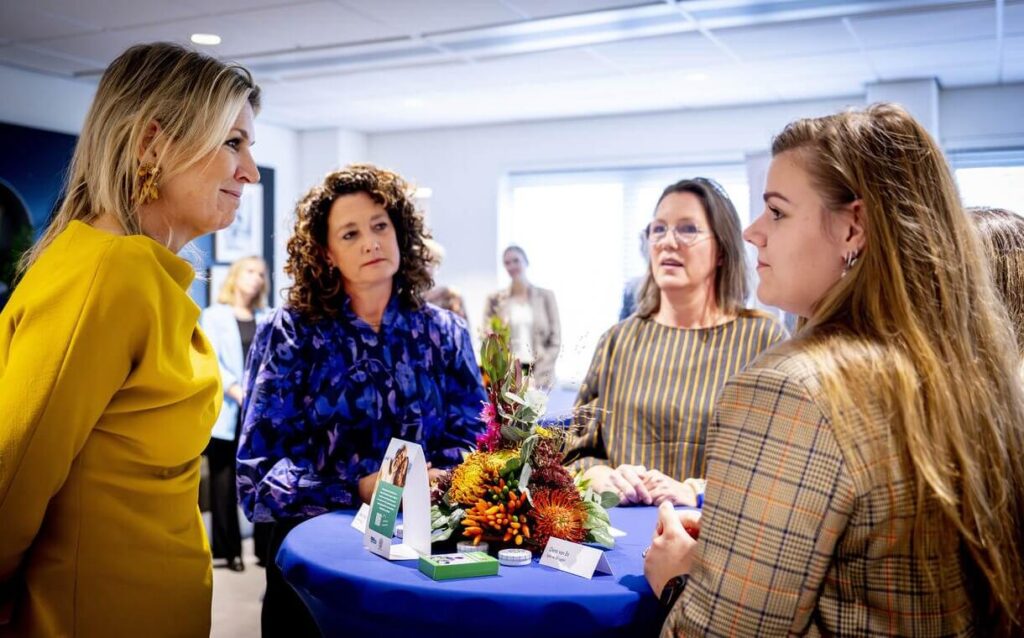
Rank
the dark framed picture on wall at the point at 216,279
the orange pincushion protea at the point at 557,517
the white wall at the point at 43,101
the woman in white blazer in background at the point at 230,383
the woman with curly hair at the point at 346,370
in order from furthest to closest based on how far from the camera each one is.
→ the dark framed picture on wall at the point at 216,279 < the white wall at the point at 43,101 < the woman in white blazer in background at the point at 230,383 < the woman with curly hair at the point at 346,370 < the orange pincushion protea at the point at 557,517

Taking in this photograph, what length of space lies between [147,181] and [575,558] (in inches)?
38.6

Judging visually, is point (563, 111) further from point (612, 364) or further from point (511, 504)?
point (511, 504)

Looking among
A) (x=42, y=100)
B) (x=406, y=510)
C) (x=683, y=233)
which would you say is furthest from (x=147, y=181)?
(x=42, y=100)

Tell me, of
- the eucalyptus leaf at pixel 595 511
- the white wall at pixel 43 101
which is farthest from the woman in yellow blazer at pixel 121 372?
the white wall at pixel 43 101

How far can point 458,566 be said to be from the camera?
57.4 inches

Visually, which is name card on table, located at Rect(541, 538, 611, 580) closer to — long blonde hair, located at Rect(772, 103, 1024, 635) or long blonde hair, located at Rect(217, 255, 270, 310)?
long blonde hair, located at Rect(772, 103, 1024, 635)

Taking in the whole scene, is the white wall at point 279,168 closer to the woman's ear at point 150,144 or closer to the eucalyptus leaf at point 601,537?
the woman's ear at point 150,144

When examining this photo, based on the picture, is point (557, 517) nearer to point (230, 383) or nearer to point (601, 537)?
point (601, 537)

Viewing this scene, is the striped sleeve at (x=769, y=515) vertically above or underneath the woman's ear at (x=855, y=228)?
underneath

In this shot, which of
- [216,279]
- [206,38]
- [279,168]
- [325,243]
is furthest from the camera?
[279,168]

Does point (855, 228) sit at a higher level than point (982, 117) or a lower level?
lower

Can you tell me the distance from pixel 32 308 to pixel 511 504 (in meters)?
0.86

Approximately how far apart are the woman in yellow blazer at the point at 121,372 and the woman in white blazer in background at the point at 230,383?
10.8 feet

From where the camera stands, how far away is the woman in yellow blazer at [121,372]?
4.30ft
